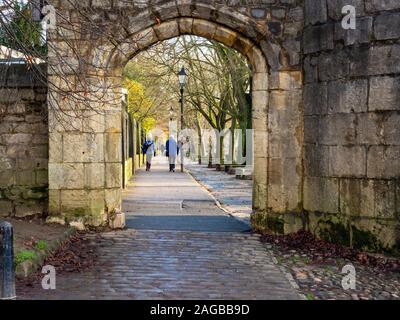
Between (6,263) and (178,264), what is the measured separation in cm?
241

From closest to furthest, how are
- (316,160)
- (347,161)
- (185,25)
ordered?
(347,161)
(316,160)
(185,25)

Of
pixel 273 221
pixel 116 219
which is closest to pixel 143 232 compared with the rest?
pixel 116 219

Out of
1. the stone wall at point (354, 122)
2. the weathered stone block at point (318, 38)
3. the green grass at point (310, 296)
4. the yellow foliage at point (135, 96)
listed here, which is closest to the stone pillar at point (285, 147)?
the stone wall at point (354, 122)

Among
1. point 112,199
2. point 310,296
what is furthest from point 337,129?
point 112,199

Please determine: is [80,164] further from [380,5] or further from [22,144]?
[380,5]

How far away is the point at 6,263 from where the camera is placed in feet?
16.4

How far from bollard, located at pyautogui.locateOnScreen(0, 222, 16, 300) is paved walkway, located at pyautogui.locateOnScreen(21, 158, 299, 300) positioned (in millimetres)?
384

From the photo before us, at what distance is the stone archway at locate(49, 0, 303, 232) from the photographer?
895 centimetres

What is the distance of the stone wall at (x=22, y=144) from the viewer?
9.34m

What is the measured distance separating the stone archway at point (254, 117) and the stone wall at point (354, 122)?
345 mm

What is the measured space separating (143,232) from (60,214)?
133cm

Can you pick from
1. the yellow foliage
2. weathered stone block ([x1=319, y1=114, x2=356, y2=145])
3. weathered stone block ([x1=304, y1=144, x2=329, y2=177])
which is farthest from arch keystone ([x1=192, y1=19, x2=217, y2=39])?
the yellow foliage

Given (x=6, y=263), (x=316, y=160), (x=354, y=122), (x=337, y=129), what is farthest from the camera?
(x=316, y=160)

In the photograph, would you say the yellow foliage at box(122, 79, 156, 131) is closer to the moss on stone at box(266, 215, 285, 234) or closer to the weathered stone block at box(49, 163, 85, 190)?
the weathered stone block at box(49, 163, 85, 190)
